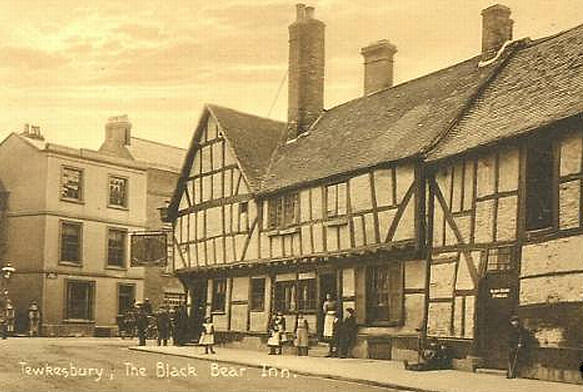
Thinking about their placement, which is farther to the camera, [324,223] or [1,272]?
[1,272]

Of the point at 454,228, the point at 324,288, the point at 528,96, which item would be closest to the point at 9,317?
the point at 324,288

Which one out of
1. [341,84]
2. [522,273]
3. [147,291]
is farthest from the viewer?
[147,291]

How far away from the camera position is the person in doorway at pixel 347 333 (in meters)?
19.6

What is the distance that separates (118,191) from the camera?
36594 millimetres

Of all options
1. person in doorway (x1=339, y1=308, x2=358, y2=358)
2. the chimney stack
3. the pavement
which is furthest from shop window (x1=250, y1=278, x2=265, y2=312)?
the chimney stack

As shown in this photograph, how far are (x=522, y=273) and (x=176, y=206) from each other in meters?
15.0

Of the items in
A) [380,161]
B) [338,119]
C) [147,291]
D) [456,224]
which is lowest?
[147,291]

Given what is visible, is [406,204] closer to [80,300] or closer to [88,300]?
[80,300]

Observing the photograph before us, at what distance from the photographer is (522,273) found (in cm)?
1500

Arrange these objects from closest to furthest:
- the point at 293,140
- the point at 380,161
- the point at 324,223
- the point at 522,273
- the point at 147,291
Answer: the point at 522,273
the point at 380,161
the point at 324,223
the point at 293,140
the point at 147,291

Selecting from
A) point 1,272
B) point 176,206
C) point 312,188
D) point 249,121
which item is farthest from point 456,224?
point 1,272

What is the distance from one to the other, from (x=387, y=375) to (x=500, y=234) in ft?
11.1

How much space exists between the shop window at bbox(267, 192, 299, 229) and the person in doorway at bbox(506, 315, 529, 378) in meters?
8.41

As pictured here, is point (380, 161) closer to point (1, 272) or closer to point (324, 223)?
point (324, 223)
